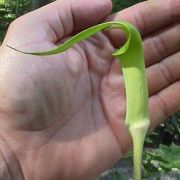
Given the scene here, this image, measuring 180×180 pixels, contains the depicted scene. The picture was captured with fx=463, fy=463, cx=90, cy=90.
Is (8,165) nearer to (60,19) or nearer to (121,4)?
(60,19)

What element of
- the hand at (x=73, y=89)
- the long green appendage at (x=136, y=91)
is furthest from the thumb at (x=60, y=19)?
the long green appendage at (x=136, y=91)

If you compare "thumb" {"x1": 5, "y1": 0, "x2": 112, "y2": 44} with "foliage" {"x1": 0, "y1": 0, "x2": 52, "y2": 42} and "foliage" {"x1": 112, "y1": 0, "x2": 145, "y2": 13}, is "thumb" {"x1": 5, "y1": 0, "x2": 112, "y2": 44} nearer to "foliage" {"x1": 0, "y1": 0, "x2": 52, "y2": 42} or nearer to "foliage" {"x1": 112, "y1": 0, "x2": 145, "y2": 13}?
"foliage" {"x1": 112, "y1": 0, "x2": 145, "y2": 13}

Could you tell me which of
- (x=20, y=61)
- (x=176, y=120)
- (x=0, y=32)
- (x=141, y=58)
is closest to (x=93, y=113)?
(x=20, y=61)

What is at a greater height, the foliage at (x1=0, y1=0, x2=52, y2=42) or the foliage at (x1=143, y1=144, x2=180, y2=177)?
the foliage at (x1=143, y1=144, x2=180, y2=177)

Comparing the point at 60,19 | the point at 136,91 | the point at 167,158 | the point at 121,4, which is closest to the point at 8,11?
the point at 121,4

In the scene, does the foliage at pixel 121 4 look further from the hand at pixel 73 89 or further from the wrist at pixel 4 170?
the wrist at pixel 4 170

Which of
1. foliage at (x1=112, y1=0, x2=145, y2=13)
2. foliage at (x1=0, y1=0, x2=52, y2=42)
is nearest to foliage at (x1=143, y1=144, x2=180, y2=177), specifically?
foliage at (x1=112, y1=0, x2=145, y2=13)

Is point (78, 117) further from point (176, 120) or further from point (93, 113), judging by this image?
point (176, 120)
